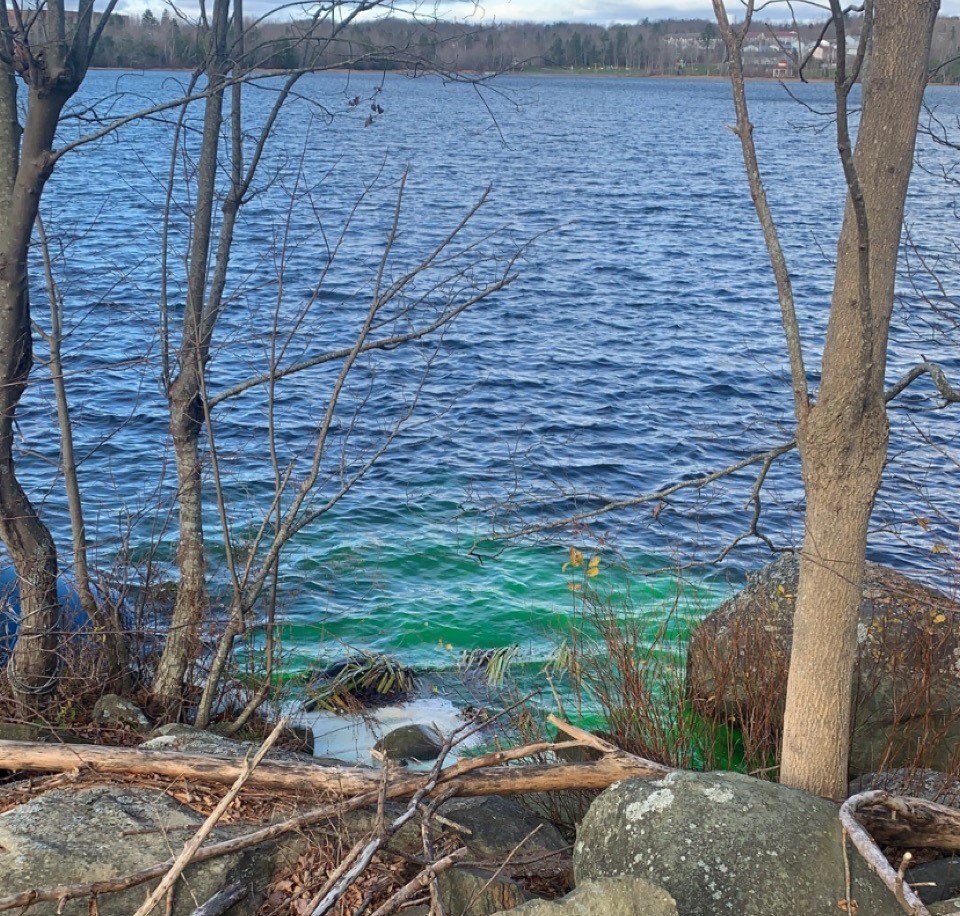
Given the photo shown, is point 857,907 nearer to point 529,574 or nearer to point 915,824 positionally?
point 915,824

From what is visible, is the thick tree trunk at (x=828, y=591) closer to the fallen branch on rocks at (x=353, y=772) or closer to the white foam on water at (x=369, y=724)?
the fallen branch on rocks at (x=353, y=772)

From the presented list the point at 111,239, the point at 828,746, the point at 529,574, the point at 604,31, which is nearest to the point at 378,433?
the point at 529,574

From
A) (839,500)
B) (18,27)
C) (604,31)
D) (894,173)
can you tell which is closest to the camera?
(894,173)

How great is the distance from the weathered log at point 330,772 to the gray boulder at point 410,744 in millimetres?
3117

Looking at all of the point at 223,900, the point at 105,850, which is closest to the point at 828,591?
the point at 223,900

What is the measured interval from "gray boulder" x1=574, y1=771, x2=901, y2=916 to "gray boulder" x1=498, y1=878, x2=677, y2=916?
254 mm

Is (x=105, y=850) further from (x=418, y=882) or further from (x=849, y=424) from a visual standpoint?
(x=849, y=424)

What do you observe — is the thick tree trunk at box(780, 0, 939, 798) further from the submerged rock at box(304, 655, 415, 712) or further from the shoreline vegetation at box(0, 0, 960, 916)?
the submerged rock at box(304, 655, 415, 712)

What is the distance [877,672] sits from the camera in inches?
257

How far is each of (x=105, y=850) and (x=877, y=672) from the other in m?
4.62

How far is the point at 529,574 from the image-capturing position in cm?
1161

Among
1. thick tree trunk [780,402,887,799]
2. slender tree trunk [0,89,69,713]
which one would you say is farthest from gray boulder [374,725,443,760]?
thick tree trunk [780,402,887,799]

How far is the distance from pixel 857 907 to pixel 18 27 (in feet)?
17.8

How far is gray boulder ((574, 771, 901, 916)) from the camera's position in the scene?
3.81 m
